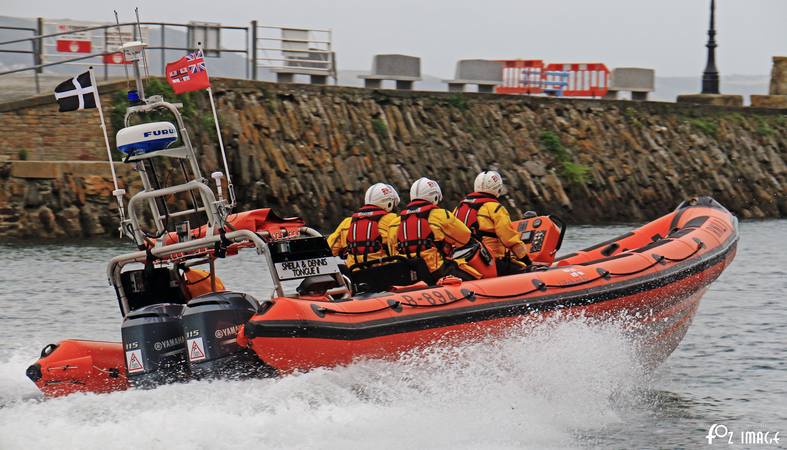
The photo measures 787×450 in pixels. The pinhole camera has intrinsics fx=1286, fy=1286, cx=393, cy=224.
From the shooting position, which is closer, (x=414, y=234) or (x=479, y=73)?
(x=414, y=234)

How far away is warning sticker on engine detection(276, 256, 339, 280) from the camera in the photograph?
25.9ft

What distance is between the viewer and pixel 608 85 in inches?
1072

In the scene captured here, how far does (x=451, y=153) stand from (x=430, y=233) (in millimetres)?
13918

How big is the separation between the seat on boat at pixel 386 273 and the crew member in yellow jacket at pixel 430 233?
0.25ft

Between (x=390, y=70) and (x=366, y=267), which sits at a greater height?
(x=390, y=70)

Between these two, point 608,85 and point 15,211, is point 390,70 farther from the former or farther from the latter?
point 15,211

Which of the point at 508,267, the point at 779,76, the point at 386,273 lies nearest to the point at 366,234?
the point at 386,273

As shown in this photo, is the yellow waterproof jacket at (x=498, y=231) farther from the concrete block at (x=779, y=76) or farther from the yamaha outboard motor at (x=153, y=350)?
the concrete block at (x=779, y=76)

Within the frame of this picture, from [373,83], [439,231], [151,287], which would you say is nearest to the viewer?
[151,287]

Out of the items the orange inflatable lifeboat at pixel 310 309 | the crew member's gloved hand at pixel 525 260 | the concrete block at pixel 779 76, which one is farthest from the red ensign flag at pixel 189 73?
the concrete block at pixel 779 76

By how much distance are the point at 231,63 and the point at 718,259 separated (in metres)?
13.0

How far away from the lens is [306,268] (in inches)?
316

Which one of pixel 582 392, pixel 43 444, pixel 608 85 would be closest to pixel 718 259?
pixel 582 392

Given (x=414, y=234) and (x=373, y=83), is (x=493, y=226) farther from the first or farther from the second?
(x=373, y=83)
